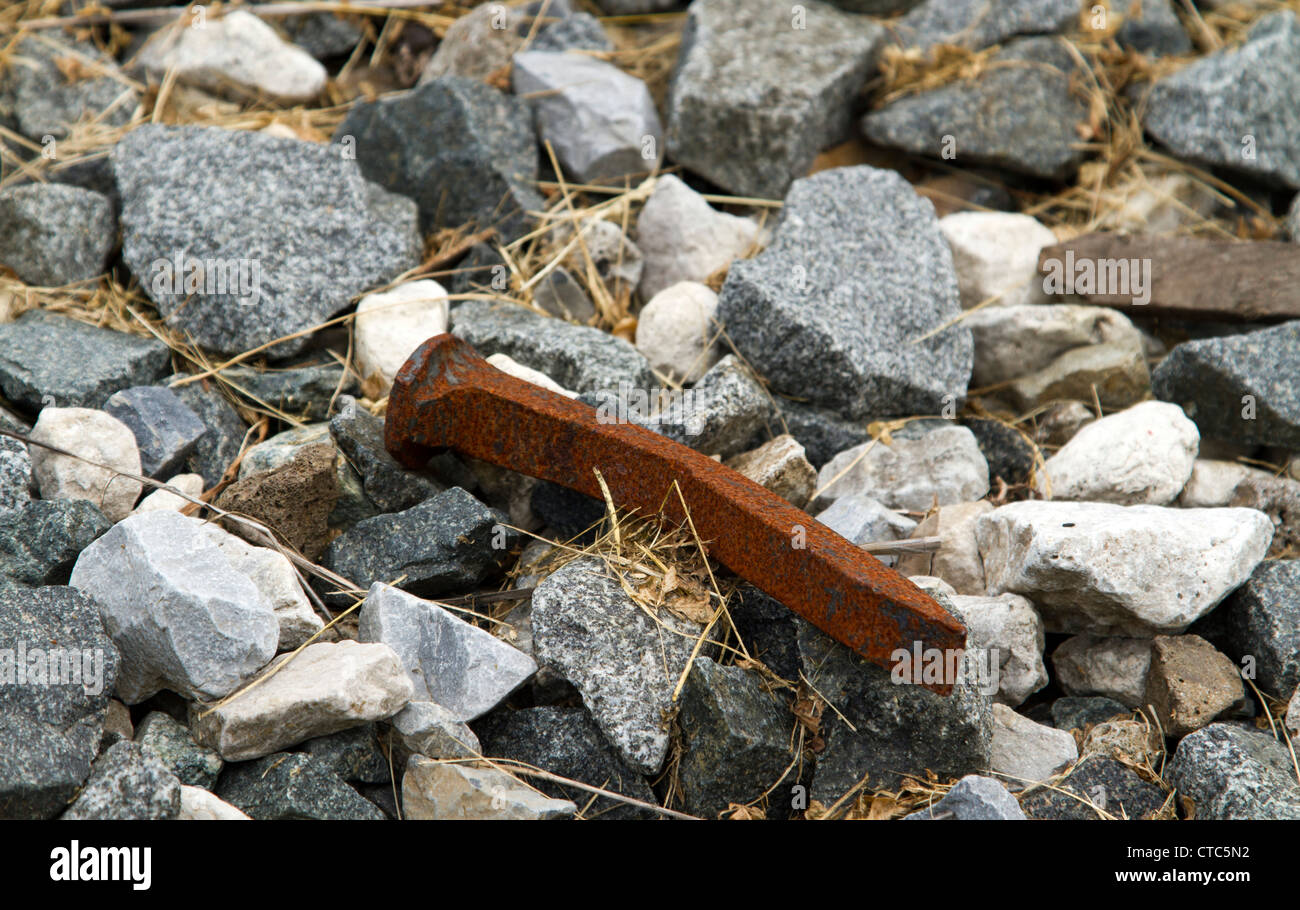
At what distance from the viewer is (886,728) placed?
281cm

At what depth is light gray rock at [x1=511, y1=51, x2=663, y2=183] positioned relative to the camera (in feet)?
15.2

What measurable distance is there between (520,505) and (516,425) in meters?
0.40

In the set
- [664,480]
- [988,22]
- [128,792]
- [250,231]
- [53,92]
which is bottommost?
[128,792]

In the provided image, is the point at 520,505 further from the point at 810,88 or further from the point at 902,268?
the point at 810,88

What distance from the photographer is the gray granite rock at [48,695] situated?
238 cm

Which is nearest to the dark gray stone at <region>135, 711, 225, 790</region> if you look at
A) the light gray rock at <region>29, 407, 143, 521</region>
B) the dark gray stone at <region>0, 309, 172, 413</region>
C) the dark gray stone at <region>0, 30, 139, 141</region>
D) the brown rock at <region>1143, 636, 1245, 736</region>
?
the light gray rock at <region>29, 407, 143, 521</region>

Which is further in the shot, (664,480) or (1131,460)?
(1131,460)

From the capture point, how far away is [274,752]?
269 centimetres

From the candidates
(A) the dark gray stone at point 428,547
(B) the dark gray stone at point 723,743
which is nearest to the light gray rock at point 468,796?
(B) the dark gray stone at point 723,743

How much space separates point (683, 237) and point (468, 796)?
256cm

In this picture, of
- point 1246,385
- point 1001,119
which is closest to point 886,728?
point 1246,385

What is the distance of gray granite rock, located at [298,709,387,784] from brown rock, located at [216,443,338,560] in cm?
68

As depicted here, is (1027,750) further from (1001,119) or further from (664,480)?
(1001,119)

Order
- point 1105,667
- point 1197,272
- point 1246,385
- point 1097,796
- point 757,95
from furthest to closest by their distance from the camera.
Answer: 1. point 757,95
2. point 1197,272
3. point 1246,385
4. point 1105,667
5. point 1097,796
